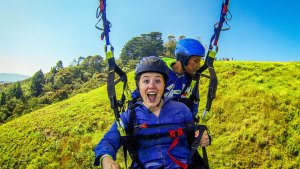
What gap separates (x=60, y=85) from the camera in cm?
8306

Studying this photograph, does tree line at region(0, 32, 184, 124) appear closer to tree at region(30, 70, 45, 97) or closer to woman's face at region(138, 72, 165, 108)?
tree at region(30, 70, 45, 97)

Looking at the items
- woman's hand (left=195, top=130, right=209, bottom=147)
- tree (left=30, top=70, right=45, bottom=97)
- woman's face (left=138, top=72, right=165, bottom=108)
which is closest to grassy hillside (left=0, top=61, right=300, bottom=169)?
woman's hand (left=195, top=130, right=209, bottom=147)

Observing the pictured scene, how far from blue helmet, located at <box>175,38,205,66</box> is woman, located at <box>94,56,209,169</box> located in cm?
128

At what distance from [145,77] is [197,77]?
1.38 metres

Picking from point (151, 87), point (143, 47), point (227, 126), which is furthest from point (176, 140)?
point (143, 47)

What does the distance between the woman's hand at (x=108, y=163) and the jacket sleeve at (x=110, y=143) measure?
4.2 inches

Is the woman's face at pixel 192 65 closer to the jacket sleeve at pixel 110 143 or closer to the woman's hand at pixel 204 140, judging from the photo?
the woman's hand at pixel 204 140

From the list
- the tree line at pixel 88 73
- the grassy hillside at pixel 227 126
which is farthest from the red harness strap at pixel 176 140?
the tree line at pixel 88 73

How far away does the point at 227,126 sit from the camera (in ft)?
64.7

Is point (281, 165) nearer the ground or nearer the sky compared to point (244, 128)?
nearer the ground

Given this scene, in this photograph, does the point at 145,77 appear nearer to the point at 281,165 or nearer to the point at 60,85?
the point at 281,165

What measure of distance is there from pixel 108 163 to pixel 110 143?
0.41 meters

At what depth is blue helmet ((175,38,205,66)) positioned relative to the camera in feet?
15.3

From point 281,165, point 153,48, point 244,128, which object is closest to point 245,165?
point 281,165
